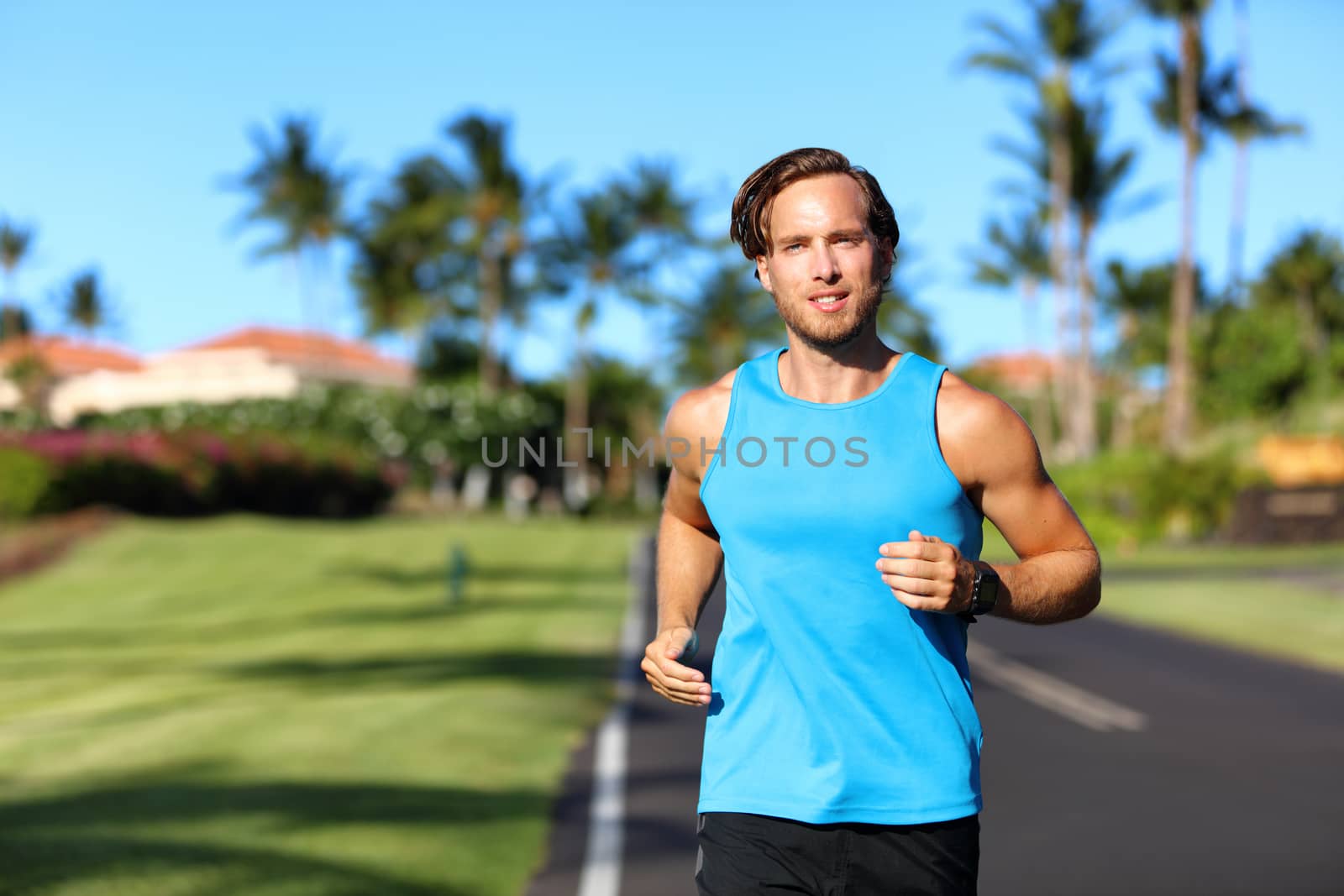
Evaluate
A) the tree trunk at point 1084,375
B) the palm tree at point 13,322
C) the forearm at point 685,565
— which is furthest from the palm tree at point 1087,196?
the palm tree at point 13,322

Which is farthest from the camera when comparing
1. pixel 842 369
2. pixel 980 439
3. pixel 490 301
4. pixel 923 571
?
pixel 490 301

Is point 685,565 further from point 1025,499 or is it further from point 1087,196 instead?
point 1087,196

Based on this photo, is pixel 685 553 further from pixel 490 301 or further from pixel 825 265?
pixel 490 301

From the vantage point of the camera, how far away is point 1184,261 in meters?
46.6

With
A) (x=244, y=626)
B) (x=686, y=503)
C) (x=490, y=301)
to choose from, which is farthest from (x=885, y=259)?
(x=490, y=301)

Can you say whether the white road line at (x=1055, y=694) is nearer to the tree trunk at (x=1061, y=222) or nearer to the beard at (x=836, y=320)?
the beard at (x=836, y=320)

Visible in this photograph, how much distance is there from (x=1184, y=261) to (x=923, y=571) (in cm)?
4673

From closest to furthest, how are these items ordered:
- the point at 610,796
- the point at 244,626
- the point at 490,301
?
the point at 610,796
the point at 244,626
the point at 490,301

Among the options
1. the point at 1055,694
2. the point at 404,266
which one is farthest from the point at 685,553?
the point at 404,266

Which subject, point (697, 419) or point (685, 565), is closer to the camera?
point (697, 419)

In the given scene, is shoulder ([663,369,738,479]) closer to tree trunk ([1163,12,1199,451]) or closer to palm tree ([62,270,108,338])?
tree trunk ([1163,12,1199,451])

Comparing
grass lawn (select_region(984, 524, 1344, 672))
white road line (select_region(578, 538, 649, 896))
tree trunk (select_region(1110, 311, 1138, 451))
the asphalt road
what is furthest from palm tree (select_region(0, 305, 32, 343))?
the asphalt road

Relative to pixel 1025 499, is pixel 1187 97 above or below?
above

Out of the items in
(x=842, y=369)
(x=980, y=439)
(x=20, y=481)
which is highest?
(x=842, y=369)
